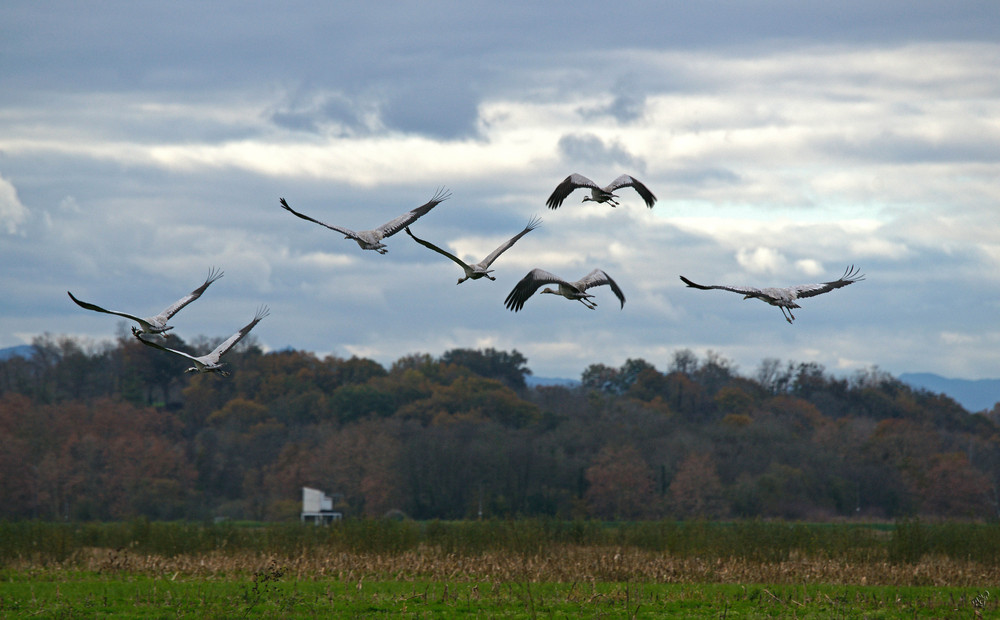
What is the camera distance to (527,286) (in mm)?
21906

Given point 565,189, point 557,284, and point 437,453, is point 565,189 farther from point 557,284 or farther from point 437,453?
point 437,453

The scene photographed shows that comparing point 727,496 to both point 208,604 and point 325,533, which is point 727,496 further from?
point 208,604

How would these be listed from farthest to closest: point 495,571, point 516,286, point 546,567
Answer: point 546,567, point 495,571, point 516,286

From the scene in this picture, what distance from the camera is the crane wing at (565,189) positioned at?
24.7m

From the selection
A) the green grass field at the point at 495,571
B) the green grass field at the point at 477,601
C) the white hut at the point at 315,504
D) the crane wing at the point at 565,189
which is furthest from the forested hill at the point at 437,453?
the crane wing at the point at 565,189

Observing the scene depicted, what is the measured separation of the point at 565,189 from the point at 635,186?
1612mm

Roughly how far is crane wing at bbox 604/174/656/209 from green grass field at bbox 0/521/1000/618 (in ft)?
26.3

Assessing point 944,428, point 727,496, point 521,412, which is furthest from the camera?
point 944,428

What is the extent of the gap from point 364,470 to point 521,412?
20.2 meters

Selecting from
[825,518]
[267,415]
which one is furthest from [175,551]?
[267,415]

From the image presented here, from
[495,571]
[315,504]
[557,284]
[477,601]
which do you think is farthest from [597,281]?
[315,504]

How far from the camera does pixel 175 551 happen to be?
43.7 meters

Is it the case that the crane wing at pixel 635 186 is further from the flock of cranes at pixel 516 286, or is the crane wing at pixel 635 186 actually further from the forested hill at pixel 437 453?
the forested hill at pixel 437 453

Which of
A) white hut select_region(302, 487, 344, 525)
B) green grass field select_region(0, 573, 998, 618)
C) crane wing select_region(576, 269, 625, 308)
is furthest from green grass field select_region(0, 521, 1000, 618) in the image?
white hut select_region(302, 487, 344, 525)
